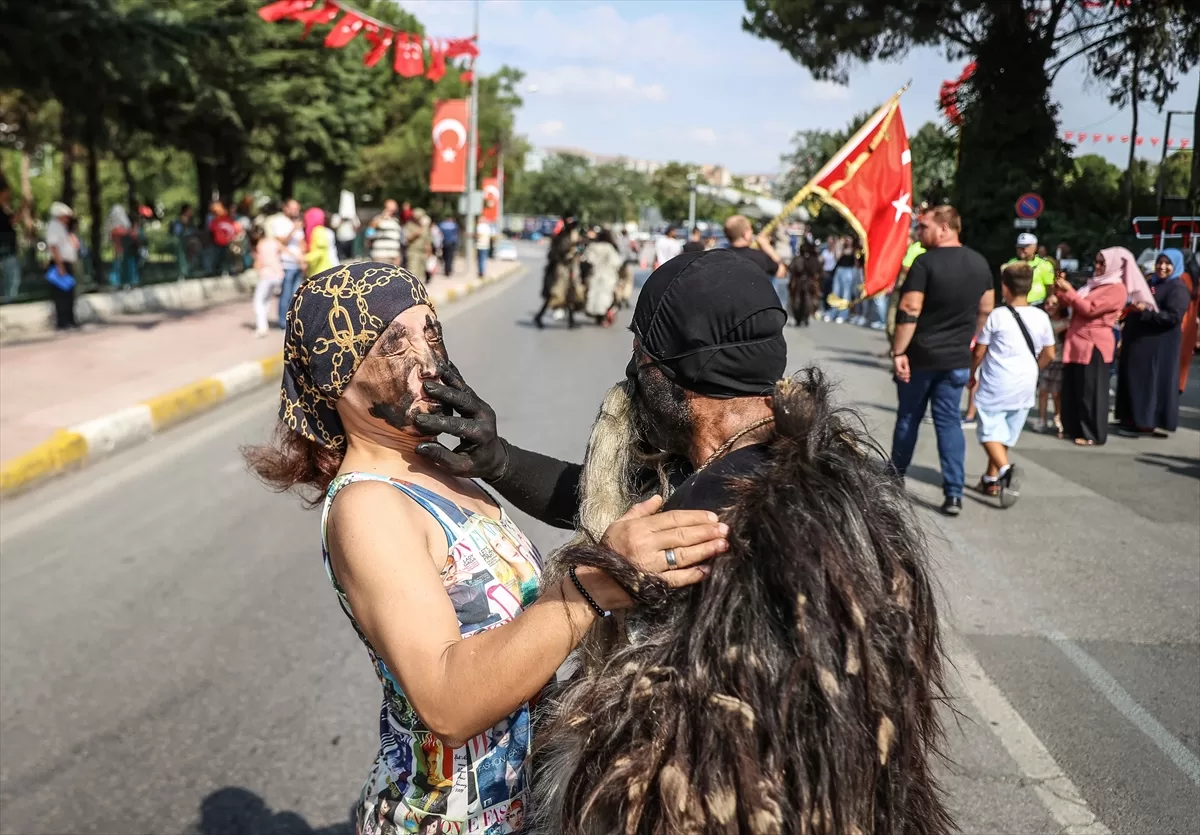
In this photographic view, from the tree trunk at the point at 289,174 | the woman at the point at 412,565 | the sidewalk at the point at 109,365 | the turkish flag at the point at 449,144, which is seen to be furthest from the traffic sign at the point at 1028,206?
the tree trunk at the point at 289,174

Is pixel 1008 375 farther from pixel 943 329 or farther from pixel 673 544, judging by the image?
pixel 673 544

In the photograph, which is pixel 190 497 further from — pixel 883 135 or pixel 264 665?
pixel 883 135

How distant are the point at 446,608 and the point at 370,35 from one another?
15.5m

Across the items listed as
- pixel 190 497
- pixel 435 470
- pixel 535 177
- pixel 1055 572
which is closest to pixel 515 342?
pixel 190 497

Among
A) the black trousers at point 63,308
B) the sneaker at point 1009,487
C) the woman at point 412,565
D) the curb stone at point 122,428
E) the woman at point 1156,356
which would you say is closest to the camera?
the woman at point 412,565

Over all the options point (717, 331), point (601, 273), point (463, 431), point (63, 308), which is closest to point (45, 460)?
point (463, 431)

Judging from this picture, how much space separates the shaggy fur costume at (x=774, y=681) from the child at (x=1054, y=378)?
839 centimetres

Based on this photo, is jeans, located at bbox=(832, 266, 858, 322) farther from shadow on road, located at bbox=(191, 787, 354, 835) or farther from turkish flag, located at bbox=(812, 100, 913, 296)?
shadow on road, located at bbox=(191, 787, 354, 835)

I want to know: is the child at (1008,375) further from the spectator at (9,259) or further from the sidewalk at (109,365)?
the spectator at (9,259)

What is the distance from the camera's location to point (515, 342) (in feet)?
50.2

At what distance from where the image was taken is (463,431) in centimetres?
183

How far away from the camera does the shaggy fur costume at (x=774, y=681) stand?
47.7 inches

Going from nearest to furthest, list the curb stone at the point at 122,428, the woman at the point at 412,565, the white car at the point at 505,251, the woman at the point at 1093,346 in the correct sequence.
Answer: the woman at the point at 412,565 < the curb stone at the point at 122,428 < the woman at the point at 1093,346 < the white car at the point at 505,251

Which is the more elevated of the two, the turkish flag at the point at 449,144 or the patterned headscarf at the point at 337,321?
the turkish flag at the point at 449,144
